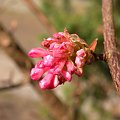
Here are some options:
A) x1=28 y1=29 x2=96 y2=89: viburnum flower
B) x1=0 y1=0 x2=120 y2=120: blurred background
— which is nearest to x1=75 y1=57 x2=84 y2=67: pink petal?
x1=28 y1=29 x2=96 y2=89: viburnum flower

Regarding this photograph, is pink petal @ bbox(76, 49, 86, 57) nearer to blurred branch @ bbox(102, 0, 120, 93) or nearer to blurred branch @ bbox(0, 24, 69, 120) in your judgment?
blurred branch @ bbox(102, 0, 120, 93)

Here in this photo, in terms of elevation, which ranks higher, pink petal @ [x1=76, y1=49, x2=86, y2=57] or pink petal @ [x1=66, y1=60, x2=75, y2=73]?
pink petal @ [x1=76, y1=49, x2=86, y2=57]

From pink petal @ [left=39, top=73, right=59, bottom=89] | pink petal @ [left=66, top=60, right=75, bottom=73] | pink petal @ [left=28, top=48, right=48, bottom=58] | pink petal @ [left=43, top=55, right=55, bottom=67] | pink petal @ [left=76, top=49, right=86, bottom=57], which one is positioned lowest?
pink petal @ [left=39, top=73, right=59, bottom=89]

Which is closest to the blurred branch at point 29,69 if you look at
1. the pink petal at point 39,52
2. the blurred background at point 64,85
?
the blurred background at point 64,85

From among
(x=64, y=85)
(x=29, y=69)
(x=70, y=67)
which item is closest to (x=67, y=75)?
(x=70, y=67)

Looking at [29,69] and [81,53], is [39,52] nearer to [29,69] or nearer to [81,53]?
[81,53]

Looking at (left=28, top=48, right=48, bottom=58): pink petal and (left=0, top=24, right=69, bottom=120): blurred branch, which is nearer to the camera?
(left=28, top=48, right=48, bottom=58): pink petal
